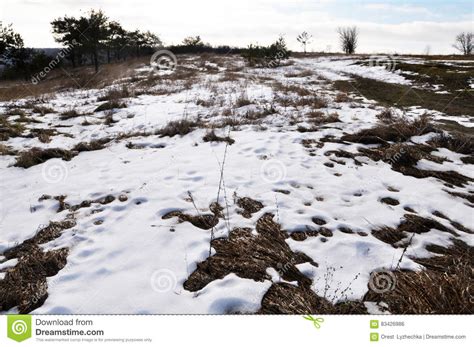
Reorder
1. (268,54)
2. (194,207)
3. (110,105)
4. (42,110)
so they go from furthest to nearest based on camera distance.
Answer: (268,54) → (110,105) → (42,110) → (194,207)

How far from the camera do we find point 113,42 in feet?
129

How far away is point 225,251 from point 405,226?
7.29 feet

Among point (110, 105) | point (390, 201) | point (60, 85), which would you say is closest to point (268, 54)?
point (60, 85)

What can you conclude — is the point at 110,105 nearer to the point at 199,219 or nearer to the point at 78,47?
the point at 199,219

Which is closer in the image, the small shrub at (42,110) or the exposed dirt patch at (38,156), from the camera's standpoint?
the exposed dirt patch at (38,156)

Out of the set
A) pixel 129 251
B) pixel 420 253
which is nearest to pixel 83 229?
pixel 129 251

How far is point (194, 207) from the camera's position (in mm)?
3910

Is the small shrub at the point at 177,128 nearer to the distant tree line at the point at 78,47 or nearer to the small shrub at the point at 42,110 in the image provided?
the small shrub at the point at 42,110

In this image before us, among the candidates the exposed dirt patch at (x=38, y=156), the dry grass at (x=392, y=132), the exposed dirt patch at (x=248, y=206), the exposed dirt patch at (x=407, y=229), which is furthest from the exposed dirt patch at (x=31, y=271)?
the dry grass at (x=392, y=132)
